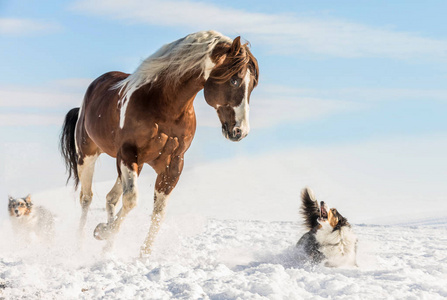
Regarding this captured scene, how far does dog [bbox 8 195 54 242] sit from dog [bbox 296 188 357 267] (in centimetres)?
415

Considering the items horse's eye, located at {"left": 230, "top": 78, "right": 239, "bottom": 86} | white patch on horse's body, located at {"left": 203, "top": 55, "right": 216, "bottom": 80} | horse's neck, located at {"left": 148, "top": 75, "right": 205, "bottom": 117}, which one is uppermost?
white patch on horse's body, located at {"left": 203, "top": 55, "right": 216, "bottom": 80}

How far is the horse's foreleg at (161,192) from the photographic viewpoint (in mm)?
5684

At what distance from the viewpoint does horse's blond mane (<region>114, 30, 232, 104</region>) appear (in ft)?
16.8

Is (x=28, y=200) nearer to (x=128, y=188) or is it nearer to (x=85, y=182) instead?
(x=85, y=182)

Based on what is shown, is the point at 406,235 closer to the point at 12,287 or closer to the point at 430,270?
the point at 430,270

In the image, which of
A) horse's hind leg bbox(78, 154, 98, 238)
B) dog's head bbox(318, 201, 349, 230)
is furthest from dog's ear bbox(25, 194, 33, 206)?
dog's head bbox(318, 201, 349, 230)

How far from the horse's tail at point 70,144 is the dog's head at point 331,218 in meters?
3.72

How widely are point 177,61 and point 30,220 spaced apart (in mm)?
4539

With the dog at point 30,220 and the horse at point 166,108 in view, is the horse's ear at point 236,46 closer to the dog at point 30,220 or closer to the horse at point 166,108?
the horse at point 166,108

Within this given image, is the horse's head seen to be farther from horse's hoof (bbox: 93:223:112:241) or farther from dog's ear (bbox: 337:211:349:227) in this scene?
dog's ear (bbox: 337:211:349:227)

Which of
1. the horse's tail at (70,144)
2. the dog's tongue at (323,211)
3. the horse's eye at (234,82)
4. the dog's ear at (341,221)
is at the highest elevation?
the horse's eye at (234,82)

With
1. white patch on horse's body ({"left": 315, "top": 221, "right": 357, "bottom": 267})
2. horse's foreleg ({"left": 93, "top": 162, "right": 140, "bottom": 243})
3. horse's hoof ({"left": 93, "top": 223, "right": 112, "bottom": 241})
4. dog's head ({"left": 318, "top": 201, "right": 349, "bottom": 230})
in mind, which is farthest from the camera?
dog's head ({"left": 318, "top": 201, "right": 349, "bottom": 230})

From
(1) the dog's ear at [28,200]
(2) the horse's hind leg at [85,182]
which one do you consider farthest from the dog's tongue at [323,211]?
(1) the dog's ear at [28,200]

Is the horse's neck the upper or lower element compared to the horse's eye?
lower
